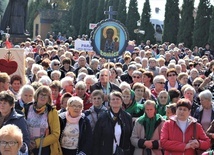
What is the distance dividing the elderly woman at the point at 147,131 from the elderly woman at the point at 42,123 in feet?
4.10

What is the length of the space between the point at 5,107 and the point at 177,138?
2485 millimetres

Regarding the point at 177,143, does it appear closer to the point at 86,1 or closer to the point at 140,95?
the point at 140,95

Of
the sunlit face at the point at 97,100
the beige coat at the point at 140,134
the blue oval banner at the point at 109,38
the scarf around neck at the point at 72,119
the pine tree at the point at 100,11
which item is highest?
the pine tree at the point at 100,11

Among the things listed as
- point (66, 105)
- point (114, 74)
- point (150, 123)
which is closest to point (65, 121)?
point (66, 105)

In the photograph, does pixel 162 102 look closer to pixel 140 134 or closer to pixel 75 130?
pixel 140 134

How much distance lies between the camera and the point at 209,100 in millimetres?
9266

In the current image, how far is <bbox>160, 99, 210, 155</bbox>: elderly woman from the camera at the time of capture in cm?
783

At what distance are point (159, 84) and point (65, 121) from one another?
3.45 meters

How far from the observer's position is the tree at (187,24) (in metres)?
37.4

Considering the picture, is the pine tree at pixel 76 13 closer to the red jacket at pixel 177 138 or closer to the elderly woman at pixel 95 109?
the elderly woman at pixel 95 109

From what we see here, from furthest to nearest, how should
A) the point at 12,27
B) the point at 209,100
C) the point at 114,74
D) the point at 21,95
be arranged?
the point at 12,27 < the point at 114,74 < the point at 209,100 < the point at 21,95

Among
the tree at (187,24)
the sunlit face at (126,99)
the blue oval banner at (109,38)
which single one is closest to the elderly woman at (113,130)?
the sunlit face at (126,99)

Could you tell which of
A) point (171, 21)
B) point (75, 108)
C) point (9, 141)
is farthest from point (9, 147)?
point (171, 21)

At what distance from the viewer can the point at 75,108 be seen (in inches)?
310
